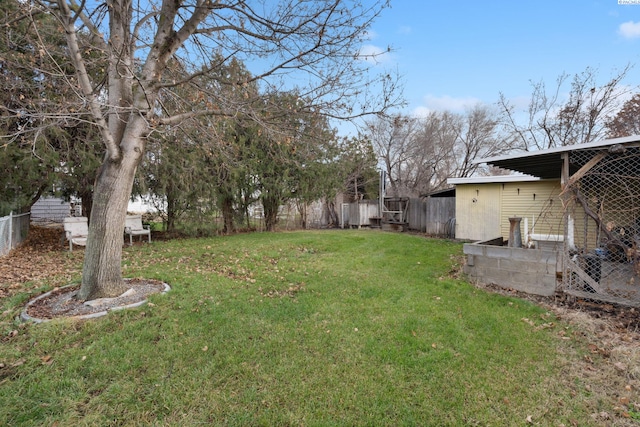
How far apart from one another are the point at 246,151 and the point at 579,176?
953 cm

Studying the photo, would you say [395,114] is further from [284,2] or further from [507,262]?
[507,262]

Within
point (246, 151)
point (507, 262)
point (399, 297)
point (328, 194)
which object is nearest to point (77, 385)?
point (399, 297)

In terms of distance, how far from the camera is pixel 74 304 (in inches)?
146

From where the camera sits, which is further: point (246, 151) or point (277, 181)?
point (277, 181)

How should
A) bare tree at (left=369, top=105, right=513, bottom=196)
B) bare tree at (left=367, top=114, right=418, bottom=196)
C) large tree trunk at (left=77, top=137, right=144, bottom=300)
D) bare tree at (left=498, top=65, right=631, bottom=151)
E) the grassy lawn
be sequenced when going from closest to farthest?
the grassy lawn, large tree trunk at (left=77, top=137, right=144, bottom=300), bare tree at (left=498, top=65, right=631, bottom=151), bare tree at (left=369, top=105, right=513, bottom=196), bare tree at (left=367, top=114, right=418, bottom=196)

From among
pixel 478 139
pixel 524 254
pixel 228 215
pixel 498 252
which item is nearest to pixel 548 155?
pixel 524 254

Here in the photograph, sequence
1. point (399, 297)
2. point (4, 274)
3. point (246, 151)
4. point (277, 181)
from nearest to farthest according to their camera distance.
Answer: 1. point (399, 297)
2. point (4, 274)
3. point (246, 151)
4. point (277, 181)

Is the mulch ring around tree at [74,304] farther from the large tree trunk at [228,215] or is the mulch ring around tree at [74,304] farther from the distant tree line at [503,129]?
the distant tree line at [503,129]

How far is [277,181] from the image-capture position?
39.0 ft

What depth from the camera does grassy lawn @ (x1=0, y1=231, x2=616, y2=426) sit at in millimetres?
2131

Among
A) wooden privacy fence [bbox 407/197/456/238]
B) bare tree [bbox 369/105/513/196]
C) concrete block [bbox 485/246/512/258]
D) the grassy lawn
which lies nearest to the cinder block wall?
concrete block [bbox 485/246/512/258]

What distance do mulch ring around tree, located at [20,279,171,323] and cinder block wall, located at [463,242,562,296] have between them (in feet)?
16.6

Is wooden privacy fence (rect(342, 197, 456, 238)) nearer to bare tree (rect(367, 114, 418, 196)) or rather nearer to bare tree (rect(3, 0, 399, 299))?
bare tree (rect(367, 114, 418, 196))

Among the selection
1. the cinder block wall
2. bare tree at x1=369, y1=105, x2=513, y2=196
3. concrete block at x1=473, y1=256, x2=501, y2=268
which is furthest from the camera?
bare tree at x1=369, y1=105, x2=513, y2=196
